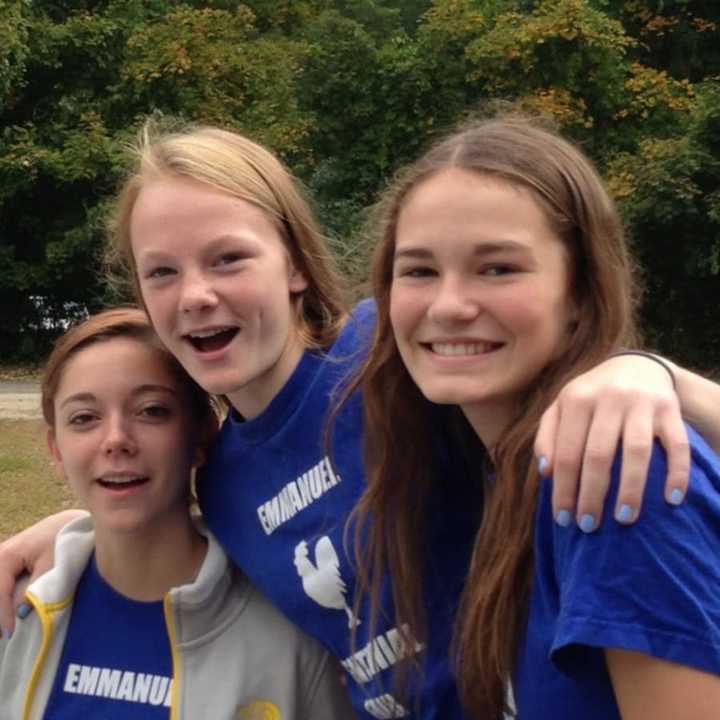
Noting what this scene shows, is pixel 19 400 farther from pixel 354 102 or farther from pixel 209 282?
pixel 209 282

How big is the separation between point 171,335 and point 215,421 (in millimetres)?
294

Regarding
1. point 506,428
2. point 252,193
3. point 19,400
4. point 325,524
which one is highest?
point 19,400

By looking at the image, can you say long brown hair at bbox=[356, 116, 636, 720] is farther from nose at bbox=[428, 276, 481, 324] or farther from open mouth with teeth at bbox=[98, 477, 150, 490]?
open mouth with teeth at bbox=[98, 477, 150, 490]

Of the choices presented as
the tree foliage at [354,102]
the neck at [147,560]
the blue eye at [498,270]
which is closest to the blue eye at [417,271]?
the blue eye at [498,270]

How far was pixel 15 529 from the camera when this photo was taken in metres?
7.25

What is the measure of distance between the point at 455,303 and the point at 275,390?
0.79 metres

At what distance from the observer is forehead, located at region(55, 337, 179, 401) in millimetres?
2451

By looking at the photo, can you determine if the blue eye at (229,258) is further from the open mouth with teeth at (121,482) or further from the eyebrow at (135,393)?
the open mouth with teeth at (121,482)

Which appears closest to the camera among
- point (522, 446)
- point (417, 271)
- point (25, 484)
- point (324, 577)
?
point (522, 446)

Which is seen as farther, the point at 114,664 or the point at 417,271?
the point at 114,664

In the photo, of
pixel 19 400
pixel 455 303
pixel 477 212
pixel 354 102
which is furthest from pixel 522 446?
pixel 354 102

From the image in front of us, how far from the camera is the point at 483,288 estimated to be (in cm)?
182

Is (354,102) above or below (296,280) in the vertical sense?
above

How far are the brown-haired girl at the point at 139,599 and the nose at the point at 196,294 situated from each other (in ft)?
0.66
